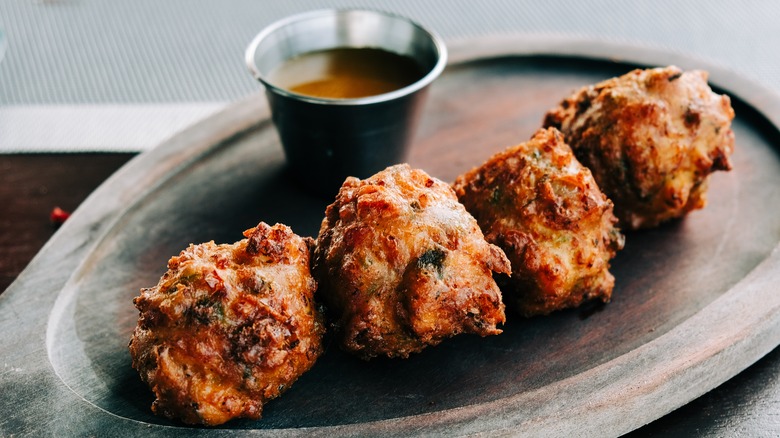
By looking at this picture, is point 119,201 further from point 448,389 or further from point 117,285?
point 448,389

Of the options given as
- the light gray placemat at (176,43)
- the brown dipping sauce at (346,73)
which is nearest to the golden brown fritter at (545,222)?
the brown dipping sauce at (346,73)

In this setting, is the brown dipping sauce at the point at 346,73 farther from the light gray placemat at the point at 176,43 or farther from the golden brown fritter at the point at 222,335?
the golden brown fritter at the point at 222,335

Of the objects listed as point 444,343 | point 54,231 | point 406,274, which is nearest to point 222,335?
point 406,274

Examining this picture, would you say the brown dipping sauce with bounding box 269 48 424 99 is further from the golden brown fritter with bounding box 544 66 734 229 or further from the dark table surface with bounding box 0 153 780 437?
the dark table surface with bounding box 0 153 780 437

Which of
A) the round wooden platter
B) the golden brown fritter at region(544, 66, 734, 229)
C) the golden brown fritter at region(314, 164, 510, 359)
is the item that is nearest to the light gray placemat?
the round wooden platter

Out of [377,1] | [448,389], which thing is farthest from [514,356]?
[377,1]

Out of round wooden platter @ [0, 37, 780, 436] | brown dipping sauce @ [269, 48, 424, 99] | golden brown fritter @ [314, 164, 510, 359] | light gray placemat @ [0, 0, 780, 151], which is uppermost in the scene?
golden brown fritter @ [314, 164, 510, 359]
